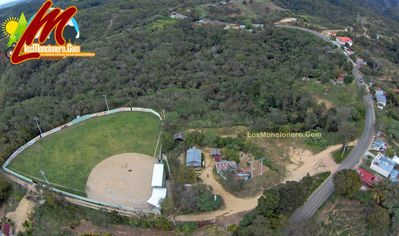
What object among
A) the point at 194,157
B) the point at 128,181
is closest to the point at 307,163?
the point at 194,157

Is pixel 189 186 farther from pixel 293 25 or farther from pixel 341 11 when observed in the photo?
pixel 341 11

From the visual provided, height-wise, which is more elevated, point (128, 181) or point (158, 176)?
point (158, 176)

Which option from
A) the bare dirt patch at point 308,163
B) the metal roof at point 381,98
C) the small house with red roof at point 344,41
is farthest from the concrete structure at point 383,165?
the small house with red roof at point 344,41

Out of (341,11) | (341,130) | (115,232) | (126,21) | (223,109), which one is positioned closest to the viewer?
(115,232)

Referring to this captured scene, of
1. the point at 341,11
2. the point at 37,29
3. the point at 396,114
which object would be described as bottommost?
the point at 341,11

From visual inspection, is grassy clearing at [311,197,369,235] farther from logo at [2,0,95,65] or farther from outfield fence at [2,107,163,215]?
logo at [2,0,95,65]

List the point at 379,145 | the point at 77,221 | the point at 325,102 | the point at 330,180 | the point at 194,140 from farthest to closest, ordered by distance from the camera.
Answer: the point at 325,102
the point at 194,140
the point at 379,145
the point at 330,180
the point at 77,221

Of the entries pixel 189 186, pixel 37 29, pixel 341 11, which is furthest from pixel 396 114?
pixel 341 11

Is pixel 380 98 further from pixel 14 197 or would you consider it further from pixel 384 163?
pixel 14 197
